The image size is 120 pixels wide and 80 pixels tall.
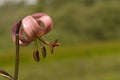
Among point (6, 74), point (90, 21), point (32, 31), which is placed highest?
point (32, 31)

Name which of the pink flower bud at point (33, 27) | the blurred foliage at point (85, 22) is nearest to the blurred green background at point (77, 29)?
the blurred foliage at point (85, 22)

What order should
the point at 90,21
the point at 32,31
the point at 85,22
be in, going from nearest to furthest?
the point at 32,31
the point at 90,21
the point at 85,22

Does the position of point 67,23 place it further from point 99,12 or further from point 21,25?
point 21,25

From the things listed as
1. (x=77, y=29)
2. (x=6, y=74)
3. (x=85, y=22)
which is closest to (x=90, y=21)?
(x=85, y=22)

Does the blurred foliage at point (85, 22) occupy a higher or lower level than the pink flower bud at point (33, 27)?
lower

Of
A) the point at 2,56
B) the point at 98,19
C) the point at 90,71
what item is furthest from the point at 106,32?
the point at 90,71

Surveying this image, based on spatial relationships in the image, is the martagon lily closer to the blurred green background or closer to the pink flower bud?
the pink flower bud

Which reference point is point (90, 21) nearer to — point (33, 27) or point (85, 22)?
A: point (85, 22)

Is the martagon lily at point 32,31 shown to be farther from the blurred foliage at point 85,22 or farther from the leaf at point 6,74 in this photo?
the blurred foliage at point 85,22
